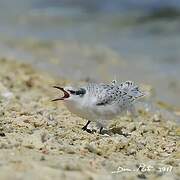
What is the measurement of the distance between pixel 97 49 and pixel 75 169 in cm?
878

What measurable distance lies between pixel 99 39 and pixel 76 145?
9.03 metres

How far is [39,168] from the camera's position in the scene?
4.07 metres

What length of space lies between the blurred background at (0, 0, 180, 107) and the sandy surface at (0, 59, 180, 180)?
2597 mm

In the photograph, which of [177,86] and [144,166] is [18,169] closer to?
[144,166]

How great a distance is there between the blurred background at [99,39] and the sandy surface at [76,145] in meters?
2.60

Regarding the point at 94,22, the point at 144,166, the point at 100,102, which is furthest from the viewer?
the point at 94,22

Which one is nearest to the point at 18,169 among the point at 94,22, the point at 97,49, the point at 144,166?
the point at 144,166

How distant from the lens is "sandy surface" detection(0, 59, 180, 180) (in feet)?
13.7

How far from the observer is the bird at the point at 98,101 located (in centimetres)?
550
